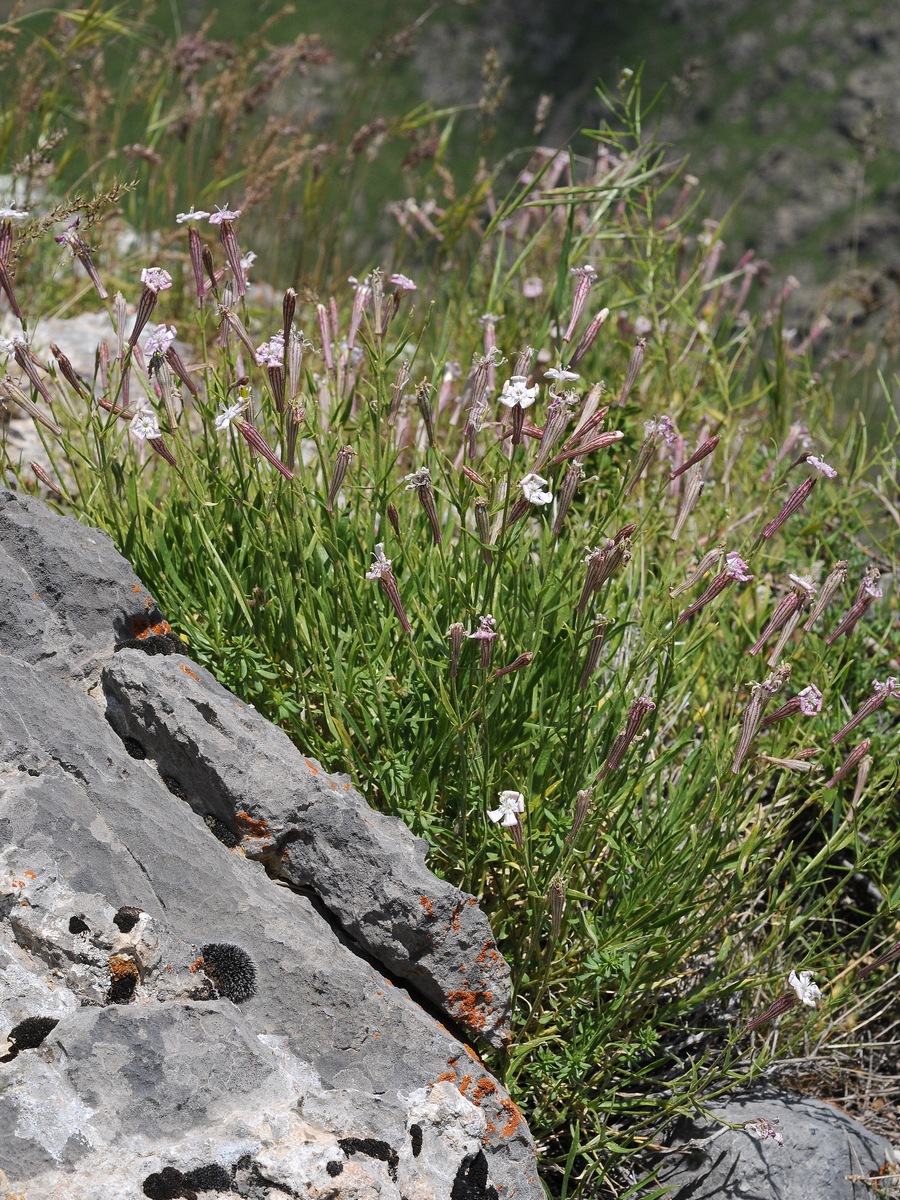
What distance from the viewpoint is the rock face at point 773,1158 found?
2.23m

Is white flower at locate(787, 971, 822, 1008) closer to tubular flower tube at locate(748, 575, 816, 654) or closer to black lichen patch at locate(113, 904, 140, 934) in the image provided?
tubular flower tube at locate(748, 575, 816, 654)

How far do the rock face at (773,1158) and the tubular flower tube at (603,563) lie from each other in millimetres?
1297

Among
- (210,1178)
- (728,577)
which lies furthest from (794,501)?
(210,1178)

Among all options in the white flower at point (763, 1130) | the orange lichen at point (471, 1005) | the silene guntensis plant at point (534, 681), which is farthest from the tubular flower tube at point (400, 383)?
the white flower at point (763, 1130)

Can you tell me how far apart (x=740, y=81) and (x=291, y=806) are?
7083cm

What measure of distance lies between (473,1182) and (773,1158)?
846 mm

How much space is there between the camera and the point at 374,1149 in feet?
5.72

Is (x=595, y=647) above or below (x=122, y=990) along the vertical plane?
above

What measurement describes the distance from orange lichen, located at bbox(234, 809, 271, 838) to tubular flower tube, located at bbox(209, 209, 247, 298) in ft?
3.98

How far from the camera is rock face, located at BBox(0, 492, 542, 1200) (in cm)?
162

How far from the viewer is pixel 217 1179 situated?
1.59 meters

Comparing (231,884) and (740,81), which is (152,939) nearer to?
(231,884)

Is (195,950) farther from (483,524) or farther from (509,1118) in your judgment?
(483,524)

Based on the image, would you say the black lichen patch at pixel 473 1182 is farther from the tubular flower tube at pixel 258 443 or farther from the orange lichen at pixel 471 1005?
the tubular flower tube at pixel 258 443
